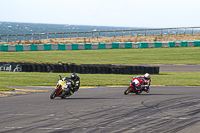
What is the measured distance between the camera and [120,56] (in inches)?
1716

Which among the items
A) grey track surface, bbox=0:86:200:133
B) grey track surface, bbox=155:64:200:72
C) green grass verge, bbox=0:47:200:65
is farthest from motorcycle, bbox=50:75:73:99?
green grass verge, bbox=0:47:200:65

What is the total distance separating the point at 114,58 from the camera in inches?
1651

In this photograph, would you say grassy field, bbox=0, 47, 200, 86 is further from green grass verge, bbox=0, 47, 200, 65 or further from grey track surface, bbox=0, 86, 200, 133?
grey track surface, bbox=0, 86, 200, 133

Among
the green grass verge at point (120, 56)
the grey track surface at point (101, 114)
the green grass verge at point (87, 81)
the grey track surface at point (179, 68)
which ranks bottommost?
the grey track surface at point (101, 114)

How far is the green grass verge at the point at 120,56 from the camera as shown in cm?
3950

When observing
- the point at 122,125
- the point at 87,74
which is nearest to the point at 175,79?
the point at 87,74

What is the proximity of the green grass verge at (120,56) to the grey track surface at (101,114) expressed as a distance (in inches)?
883

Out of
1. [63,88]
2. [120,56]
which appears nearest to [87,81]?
[63,88]

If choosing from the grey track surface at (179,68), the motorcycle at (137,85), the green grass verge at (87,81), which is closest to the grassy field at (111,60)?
the green grass verge at (87,81)

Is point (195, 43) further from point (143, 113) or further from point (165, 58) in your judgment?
point (143, 113)

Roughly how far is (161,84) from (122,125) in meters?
13.7

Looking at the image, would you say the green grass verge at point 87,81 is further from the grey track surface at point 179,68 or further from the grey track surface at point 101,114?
the grey track surface at point 179,68

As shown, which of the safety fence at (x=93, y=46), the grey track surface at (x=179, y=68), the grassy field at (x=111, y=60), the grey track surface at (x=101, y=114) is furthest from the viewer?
the safety fence at (x=93, y=46)

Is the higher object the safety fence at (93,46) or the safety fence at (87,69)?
the safety fence at (93,46)
